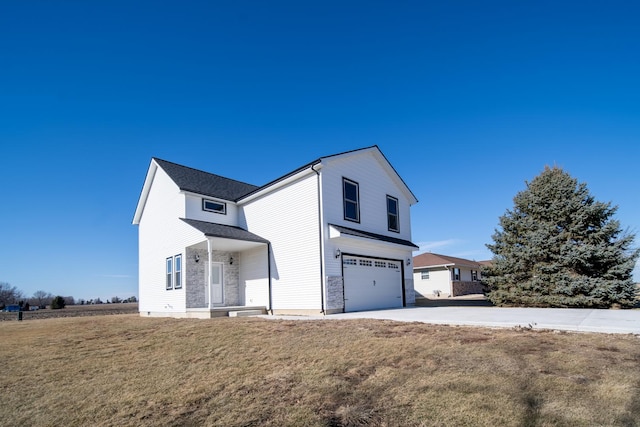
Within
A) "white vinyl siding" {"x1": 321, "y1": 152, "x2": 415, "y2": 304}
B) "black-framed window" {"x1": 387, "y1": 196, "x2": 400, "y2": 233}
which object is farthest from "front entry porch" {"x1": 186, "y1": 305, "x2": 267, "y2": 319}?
"black-framed window" {"x1": 387, "y1": 196, "x2": 400, "y2": 233}

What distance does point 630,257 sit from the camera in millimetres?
13984

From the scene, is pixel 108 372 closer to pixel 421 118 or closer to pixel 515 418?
pixel 515 418

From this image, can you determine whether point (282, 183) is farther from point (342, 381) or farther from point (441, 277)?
point (441, 277)

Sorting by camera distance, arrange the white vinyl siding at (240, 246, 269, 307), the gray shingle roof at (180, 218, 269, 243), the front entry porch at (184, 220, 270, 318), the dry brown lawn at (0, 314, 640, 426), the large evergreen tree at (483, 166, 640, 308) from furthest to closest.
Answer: the white vinyl siding at (240, 246, 269, 307) < the front entry porch at (184, 220, 270, 318) < the gray shingle roof at (180, 218, 269, 243) < the large evergreen tree at (483, 166, 640, 308) < the dry brown lawn at (0, 314, 640, 426)

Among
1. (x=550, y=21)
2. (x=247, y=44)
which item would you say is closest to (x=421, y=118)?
(x=550, y=21)

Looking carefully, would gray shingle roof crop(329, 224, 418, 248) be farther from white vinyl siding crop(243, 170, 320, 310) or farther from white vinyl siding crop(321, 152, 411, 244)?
white vinyl siding crop(243, 170, 320, 310)

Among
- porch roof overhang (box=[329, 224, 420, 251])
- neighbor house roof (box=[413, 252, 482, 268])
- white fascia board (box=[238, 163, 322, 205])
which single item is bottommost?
neighbor house roof (box=[413, 252, 482, 268])

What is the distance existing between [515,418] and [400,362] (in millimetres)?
2181

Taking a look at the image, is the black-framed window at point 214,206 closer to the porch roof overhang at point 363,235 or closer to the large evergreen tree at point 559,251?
the porch roof overhang at point 363,235

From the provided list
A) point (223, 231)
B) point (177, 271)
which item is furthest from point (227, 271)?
point (223, 231)

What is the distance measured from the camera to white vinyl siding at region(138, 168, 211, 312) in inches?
628

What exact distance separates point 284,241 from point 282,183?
8.30ft

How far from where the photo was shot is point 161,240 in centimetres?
1812

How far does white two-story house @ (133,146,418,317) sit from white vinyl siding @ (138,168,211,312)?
0.05 meters
